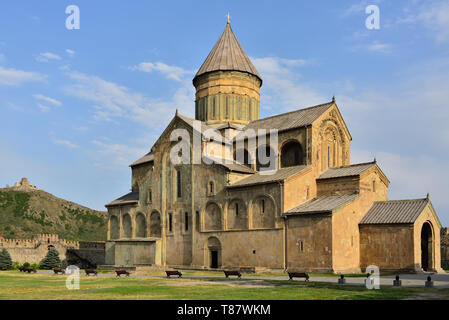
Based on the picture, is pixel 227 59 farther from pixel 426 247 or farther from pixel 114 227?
pixel 426 247

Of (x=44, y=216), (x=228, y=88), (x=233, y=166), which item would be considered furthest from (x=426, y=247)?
(x=44, y=216)

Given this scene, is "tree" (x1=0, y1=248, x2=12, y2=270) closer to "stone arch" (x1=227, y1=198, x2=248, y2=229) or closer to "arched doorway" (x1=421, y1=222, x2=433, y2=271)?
"stone arch" (x1=227, y1=198, x2=248, y2=229)

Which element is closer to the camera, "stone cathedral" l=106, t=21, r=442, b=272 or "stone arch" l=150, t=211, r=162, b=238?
"stone cathedral" l=106, t=21, r=442, b=272

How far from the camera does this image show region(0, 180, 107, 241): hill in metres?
75.8

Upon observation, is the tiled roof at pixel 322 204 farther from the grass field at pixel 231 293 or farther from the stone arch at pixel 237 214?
the grass field at pixel 231 293

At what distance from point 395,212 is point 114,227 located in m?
24.5

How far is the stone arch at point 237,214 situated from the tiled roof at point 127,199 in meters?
10.5

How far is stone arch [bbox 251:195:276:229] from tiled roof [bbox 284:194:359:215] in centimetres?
132

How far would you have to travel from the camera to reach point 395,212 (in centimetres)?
3088

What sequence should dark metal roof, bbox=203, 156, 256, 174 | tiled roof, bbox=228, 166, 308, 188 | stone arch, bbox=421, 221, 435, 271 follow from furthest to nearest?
dark metal roof, bbox=203, 156, 256, 174, tiled roof, bbox=228, 166, 308, 188, stone arch, bbox=421, 221, 435, 271

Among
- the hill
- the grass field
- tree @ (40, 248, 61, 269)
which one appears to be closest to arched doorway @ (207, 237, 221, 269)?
the grass field
